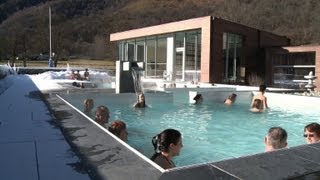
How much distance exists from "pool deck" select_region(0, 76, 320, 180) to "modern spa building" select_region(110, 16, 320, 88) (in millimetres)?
16690

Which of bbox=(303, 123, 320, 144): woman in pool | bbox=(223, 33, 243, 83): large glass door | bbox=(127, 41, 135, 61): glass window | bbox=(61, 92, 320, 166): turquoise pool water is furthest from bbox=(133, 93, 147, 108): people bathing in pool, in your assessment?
bbox=(127, 41, 135, 61): glass window

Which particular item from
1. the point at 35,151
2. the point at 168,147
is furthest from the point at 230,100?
the point at 35,151

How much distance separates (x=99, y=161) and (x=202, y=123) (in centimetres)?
706

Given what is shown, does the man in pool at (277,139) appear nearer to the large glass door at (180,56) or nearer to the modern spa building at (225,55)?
the modern spa building at (225,55)

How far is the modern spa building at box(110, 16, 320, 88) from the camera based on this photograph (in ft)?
71.3

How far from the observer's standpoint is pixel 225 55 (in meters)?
23.0

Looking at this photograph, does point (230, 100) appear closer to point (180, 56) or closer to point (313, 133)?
point (313, 133)

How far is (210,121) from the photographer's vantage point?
36.5 ft

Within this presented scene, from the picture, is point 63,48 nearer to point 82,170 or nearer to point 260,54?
point 260,54

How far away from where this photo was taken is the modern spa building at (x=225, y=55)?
2173 cm

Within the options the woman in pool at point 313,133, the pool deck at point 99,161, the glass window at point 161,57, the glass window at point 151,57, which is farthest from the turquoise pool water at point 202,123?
the glass window at point 151,57

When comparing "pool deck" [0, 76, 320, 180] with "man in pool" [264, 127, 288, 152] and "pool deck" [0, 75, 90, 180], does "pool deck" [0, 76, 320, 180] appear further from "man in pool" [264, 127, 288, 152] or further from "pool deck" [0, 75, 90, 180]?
"man in pool" [264, 127, 288, 152]

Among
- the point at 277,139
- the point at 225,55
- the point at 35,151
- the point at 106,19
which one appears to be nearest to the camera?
the point at 35,151

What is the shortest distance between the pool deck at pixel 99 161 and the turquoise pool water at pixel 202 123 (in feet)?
7.10
